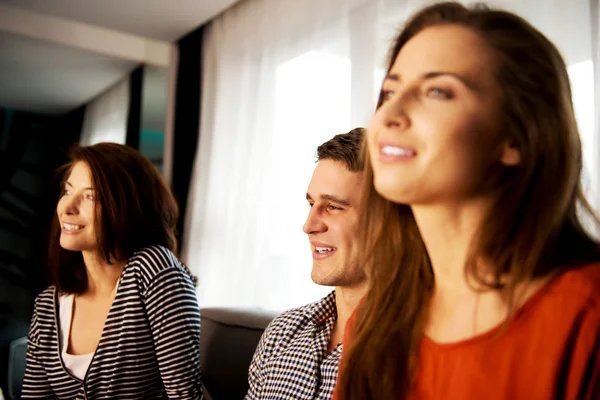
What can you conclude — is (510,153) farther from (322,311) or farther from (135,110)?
(135,110)

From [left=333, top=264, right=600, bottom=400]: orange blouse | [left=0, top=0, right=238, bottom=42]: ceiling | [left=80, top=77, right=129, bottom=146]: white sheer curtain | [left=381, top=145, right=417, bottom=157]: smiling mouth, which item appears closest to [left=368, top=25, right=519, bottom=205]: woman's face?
[left=381, top=145, right=417, bottom=157]: smiling mouth

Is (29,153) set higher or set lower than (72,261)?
higher

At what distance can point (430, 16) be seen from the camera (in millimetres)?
714

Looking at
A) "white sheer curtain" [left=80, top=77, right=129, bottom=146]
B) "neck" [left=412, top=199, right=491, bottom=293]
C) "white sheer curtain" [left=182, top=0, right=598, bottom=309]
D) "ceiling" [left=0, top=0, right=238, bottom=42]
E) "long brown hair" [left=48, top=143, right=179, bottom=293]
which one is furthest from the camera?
"white sheer curtain" [left=80, top=77, right=129, bottom=146]

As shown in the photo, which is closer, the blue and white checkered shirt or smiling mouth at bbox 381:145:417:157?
smiling mouth at bbox 381:145:417:157

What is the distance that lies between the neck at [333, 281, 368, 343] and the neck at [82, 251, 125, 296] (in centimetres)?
84

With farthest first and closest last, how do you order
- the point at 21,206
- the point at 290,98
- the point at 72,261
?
the point at 21,206 < the point at 290,98 < the point at 72,261

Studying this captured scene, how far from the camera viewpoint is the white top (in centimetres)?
159

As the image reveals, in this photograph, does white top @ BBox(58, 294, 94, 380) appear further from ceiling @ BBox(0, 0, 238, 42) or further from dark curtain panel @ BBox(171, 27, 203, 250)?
ceiling @ BBox(0, 0, 238, 42)

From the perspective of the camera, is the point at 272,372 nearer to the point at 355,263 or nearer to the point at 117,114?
the point at 355,263

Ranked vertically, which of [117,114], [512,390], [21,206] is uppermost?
[117,114]

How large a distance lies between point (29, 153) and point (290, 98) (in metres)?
2.42

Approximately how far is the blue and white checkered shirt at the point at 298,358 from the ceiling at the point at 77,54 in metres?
2.47

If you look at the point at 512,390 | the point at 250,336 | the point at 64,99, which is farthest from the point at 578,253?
the point at 64,99
